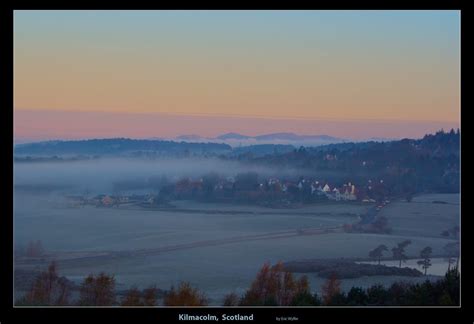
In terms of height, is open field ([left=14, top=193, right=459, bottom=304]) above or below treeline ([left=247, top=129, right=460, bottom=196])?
below

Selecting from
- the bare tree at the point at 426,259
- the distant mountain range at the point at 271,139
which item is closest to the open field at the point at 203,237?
the bare tree at the point at 426,259

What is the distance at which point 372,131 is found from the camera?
714 centimetres

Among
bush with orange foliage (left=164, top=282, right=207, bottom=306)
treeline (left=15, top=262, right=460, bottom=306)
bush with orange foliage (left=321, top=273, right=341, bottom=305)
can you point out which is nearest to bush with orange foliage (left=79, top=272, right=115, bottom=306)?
treeline (left=15, top=262, right=460, bottom=306)

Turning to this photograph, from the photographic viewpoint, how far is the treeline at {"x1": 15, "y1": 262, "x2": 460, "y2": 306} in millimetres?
6895

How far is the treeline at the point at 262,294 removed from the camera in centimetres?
689

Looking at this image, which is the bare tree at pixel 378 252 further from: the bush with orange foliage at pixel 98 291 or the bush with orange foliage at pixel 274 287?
the bush with orange foliage at pixel 98 291

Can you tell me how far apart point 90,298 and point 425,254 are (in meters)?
2.08

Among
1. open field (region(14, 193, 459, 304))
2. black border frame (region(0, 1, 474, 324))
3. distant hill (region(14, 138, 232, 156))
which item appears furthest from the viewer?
distant hill (region(14, 138, 232, 156))

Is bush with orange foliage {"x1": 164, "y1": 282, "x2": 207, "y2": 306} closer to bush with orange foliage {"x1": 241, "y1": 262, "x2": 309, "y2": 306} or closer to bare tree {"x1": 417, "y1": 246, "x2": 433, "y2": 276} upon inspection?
bush with orange foliage {"x1": 241, "y1": 262, "x2": 309, "y2": 306}

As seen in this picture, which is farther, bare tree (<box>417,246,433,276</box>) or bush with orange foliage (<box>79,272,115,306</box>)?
bare tree (<box>417,246,433,276</box>)

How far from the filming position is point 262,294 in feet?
22.7

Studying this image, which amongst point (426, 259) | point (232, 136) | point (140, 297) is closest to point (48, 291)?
point (140, 297)
